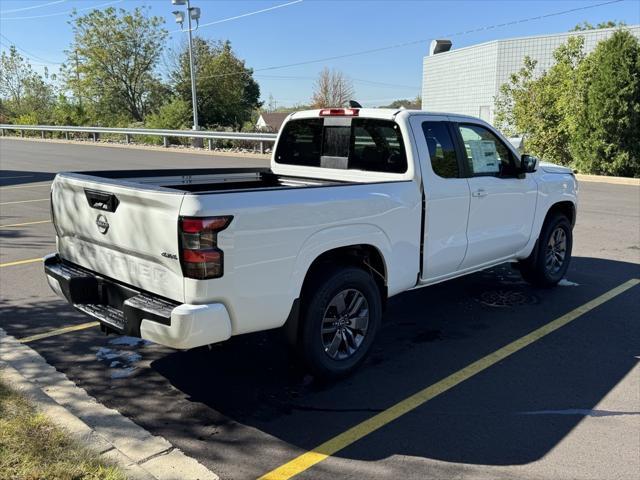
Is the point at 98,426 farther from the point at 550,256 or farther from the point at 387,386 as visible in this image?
the point at 550,256

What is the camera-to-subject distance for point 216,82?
185 feet

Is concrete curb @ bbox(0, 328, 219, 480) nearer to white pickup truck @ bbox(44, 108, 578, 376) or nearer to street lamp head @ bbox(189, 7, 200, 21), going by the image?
white pickup truck @ bbox(44, 108, 578, 376)

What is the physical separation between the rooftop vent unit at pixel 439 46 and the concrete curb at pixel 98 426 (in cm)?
3671

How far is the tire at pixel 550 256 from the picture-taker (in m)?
6.30

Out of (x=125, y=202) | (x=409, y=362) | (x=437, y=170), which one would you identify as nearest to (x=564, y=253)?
(x=437, y=170)

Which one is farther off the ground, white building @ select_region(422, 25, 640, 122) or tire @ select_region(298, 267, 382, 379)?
white building @ select_region(422, 25, 640, 122)

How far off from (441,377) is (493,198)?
1.96m

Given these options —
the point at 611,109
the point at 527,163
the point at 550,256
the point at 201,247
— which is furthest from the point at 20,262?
the point at 611,109

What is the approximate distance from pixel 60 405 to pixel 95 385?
424mm

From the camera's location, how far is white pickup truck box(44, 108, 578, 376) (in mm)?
3324

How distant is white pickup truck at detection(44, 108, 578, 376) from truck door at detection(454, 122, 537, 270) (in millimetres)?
19

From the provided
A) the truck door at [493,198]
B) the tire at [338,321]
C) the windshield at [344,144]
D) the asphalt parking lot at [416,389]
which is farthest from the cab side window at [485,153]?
the tire at [338,321]

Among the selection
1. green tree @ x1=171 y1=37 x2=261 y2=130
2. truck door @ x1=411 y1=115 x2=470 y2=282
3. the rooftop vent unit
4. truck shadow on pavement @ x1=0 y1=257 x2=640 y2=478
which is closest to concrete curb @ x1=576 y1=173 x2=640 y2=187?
truck shadow on pavement @ x1=0 y1=257 x2=640 y2=478

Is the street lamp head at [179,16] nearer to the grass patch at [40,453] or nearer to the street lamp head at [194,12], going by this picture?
the street lamp head at [194,12]
